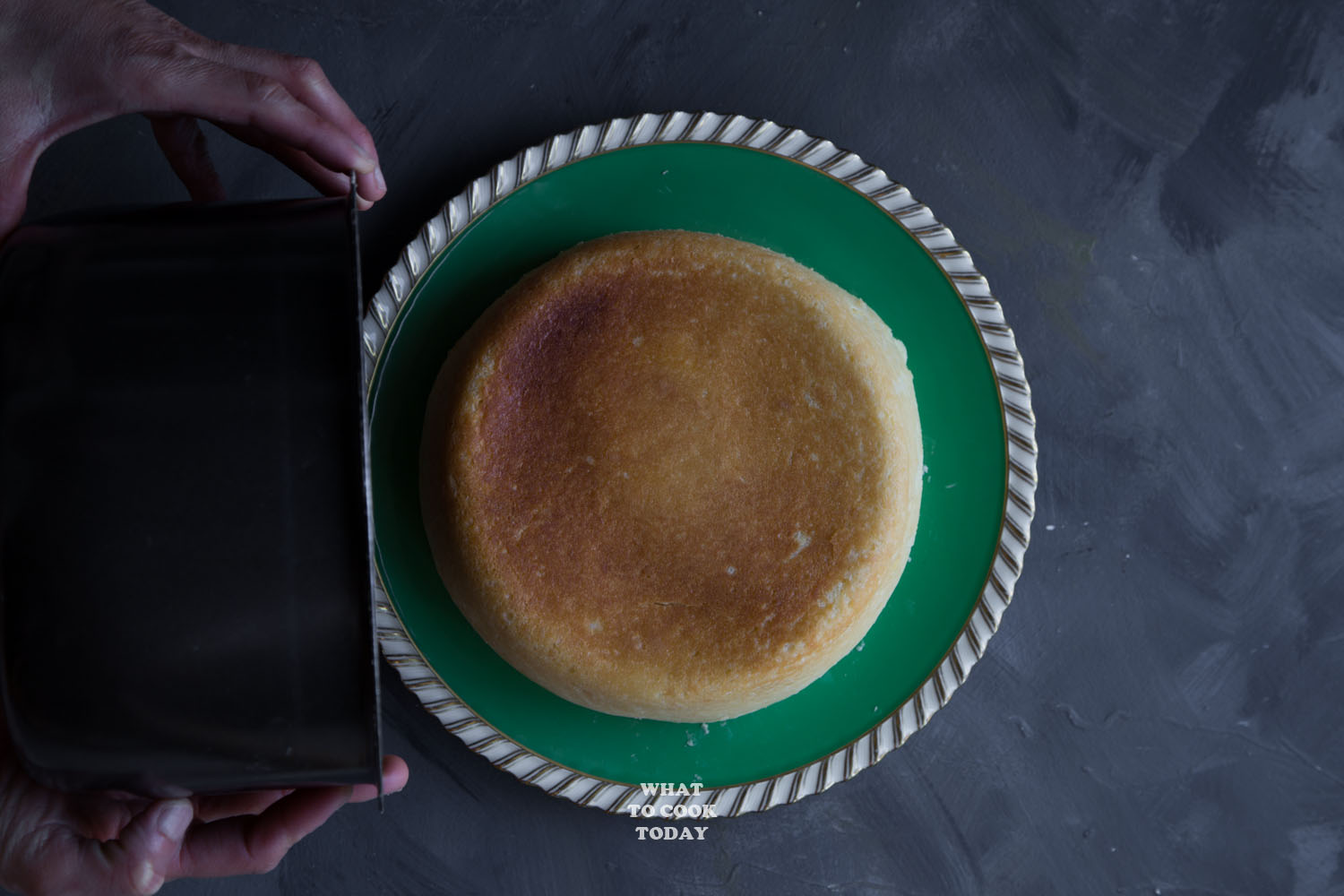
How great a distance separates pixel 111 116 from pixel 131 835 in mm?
779

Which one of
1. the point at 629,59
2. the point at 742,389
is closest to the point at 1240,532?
the point at 742,389

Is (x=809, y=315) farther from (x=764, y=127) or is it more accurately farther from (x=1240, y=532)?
(x=1240, y=532)

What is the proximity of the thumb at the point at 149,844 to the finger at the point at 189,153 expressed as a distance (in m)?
0.78

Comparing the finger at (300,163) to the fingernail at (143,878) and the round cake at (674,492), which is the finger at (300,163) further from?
the fingernail at (143,878)

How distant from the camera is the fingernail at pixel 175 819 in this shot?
36.3 inches

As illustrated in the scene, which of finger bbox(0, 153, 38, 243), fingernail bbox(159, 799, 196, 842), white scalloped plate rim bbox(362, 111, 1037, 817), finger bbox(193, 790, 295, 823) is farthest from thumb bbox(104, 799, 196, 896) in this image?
finger bbox(0, 153, 38, 243)

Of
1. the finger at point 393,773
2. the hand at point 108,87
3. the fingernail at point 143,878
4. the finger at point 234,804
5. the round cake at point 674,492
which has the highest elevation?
the hand at point 108,87

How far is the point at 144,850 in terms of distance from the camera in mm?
913

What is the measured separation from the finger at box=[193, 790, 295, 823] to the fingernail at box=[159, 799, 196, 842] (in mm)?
111

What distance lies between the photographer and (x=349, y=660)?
0.71 metres

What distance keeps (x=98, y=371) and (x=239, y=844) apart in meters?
0.59

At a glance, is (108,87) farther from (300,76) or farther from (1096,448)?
(1096,448)

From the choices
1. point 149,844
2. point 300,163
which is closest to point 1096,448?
point 300,163

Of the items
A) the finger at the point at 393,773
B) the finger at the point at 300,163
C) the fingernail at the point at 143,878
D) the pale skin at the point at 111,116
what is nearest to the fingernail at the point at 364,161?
the pale skin at the point at 111,116
